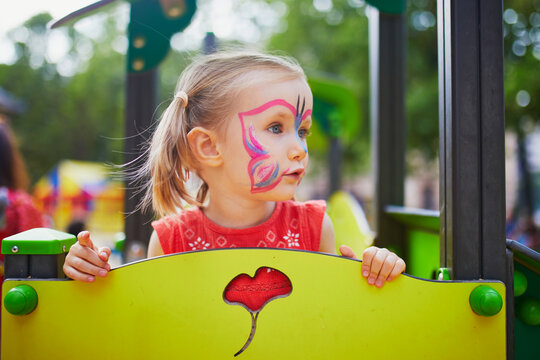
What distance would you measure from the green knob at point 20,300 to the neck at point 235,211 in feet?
1.78

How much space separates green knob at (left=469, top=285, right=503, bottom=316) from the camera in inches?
37.8

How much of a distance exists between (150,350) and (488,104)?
94 cm

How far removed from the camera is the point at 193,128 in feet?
4.24

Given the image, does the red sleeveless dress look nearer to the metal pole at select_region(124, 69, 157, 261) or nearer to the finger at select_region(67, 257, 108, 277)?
the finger at select_region(67, 257, 108, 277)

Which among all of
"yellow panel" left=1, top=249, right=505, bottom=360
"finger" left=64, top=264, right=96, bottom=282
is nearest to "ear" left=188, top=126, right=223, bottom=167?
"yellow panel" left=1, top=249, right=505, bottom=360

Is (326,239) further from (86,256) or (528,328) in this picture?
(86,256)

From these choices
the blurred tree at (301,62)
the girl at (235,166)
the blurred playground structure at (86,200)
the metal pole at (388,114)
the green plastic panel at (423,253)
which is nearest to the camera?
the girl at (235,166)

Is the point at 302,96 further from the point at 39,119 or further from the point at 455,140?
the point at 39,119

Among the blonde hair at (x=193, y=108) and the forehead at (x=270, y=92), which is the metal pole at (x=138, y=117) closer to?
the blonde hair at (x=193, y=108)

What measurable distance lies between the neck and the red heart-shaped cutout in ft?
1.11

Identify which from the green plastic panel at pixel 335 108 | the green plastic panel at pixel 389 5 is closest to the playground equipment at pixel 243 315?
the green plastic panel at pixel 389 5

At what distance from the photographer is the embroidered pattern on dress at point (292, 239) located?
1.37 metres

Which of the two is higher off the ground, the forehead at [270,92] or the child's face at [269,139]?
the forehead at [270,92]

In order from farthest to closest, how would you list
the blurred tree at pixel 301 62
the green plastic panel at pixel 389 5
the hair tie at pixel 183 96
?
the blurred tree at pixel 301 62 < the green plastic panel at pixel 389 5 < the hair tie at pixel 183 96
